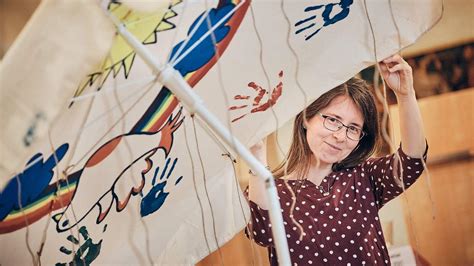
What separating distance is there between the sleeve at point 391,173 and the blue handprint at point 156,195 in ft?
1.22

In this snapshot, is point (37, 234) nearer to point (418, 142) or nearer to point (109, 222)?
point (109, 222)

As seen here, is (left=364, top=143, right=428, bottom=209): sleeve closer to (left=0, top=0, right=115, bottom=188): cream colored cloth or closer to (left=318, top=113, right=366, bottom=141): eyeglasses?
(left=318, top=113, right=366, bottom=141): eyeglasses

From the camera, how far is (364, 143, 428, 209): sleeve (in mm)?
1003

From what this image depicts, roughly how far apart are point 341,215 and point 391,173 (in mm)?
119

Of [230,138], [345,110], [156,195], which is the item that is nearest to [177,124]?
[156,195]

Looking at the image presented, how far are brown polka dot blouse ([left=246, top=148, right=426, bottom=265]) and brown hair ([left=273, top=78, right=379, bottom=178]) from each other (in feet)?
0.09

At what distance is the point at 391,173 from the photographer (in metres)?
1.03

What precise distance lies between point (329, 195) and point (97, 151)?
0.46 meters

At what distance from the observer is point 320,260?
98 centimetres

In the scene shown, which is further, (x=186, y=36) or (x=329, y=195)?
(x=329, y=195)

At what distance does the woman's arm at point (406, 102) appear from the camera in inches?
37.6

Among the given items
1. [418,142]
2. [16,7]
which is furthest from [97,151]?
[16,7]

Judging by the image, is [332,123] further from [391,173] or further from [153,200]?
[153,200]

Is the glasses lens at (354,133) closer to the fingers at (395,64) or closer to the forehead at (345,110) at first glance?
the forehead at (345,110)
